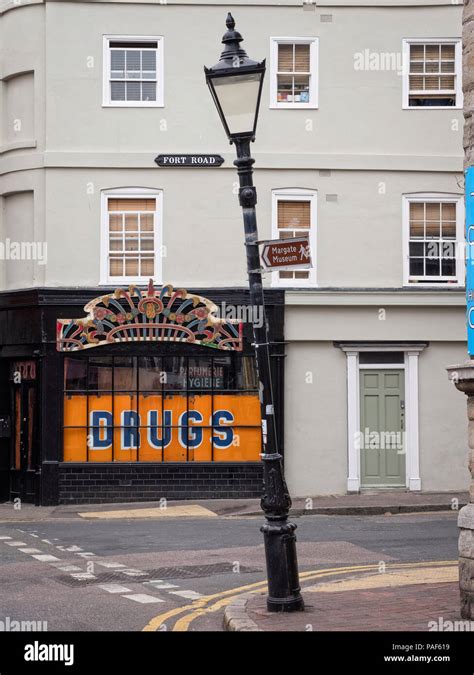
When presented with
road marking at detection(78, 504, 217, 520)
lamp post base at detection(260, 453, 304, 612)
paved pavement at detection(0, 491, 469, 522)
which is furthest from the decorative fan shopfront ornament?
lamp post base at detection(260, 453, 304, 612)

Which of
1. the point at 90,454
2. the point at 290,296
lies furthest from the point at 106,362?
the point at 290,296

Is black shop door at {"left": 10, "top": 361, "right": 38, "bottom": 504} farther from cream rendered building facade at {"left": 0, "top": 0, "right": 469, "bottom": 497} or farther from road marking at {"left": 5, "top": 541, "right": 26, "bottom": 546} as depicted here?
road marking at {"left": 5, "top": 541, "right": 26, "bottom": 546}

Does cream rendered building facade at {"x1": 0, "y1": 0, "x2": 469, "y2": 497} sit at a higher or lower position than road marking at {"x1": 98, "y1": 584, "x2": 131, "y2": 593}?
higher

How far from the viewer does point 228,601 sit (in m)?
11.6

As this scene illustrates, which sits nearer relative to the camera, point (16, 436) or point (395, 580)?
point (395, 580)

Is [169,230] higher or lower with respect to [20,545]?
higher

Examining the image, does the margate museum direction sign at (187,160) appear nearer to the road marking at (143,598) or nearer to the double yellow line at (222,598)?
the double yellow line at (222,598)

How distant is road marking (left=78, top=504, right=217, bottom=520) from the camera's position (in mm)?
20875

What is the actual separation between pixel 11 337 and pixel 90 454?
290 centimetres

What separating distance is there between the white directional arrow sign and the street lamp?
7.2 inches

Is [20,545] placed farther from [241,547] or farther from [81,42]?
[81,42]

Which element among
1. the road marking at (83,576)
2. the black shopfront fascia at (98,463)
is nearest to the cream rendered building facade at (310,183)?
the black shopfront fascia at (98,463)

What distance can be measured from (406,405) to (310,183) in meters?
4.86

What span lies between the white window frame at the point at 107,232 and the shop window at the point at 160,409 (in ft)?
5.13
